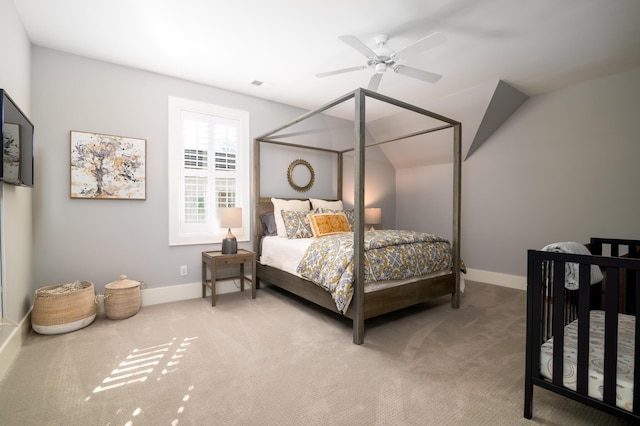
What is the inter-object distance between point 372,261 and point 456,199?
4.20 ft

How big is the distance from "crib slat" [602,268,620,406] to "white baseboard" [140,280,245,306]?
3.50 m

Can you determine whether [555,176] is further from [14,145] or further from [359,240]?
[14,145]

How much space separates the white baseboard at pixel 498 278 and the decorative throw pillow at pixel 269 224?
309 cm

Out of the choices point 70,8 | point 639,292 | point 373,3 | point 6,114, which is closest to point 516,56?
point 373,3

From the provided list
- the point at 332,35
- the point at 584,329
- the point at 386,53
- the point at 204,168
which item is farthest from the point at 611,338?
the point at 204,168

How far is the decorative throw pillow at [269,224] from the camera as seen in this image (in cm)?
401

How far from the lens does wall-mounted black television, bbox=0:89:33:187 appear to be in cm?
177

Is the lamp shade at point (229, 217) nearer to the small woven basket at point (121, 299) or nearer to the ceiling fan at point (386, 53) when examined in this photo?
the small woven basket at point (121, 299)

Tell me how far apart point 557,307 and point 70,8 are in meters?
3.75

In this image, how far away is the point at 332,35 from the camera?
2668 mm

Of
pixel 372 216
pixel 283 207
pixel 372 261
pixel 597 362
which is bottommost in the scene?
pixel 597 362

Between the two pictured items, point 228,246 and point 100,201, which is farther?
point 228,246

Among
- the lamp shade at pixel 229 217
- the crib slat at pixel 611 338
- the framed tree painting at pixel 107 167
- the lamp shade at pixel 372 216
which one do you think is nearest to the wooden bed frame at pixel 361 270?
the lamp shade at pixel 229 217

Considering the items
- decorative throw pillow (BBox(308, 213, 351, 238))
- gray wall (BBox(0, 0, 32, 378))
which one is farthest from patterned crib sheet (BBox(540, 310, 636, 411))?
gray wall (BBox(0, 0, 32, 378))
